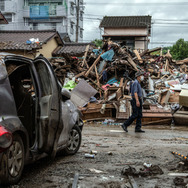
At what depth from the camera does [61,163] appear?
5.73 meters

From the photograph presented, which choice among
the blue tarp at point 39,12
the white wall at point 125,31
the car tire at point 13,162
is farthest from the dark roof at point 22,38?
the white wall at point 125,31

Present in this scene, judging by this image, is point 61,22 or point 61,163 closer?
point 61,163

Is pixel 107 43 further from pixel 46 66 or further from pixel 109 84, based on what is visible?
pixel 46 66

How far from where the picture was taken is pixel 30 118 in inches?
213

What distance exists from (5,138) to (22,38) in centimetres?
2456

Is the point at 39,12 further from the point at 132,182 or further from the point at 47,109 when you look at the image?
the point at 132,182

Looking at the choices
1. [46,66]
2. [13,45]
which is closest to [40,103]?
[46,66]

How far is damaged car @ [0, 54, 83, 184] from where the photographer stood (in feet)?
13.2

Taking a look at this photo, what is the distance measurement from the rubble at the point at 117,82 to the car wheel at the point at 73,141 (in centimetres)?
677

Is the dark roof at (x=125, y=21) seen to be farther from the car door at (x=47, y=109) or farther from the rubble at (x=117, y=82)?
the car door at (x=47, y=109)

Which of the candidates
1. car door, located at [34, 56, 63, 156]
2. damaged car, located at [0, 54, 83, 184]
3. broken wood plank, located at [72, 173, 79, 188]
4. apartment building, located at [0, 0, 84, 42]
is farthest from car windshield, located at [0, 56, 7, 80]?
apartment building, located at [0, 0, 84, 42]

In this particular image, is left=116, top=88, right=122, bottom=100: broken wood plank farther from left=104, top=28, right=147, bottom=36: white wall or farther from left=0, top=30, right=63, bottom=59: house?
left=104, top=28, right=147, bottom=36: white wall

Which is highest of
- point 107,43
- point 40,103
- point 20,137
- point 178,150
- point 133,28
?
point 133,28

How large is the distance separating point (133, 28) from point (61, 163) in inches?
1743
